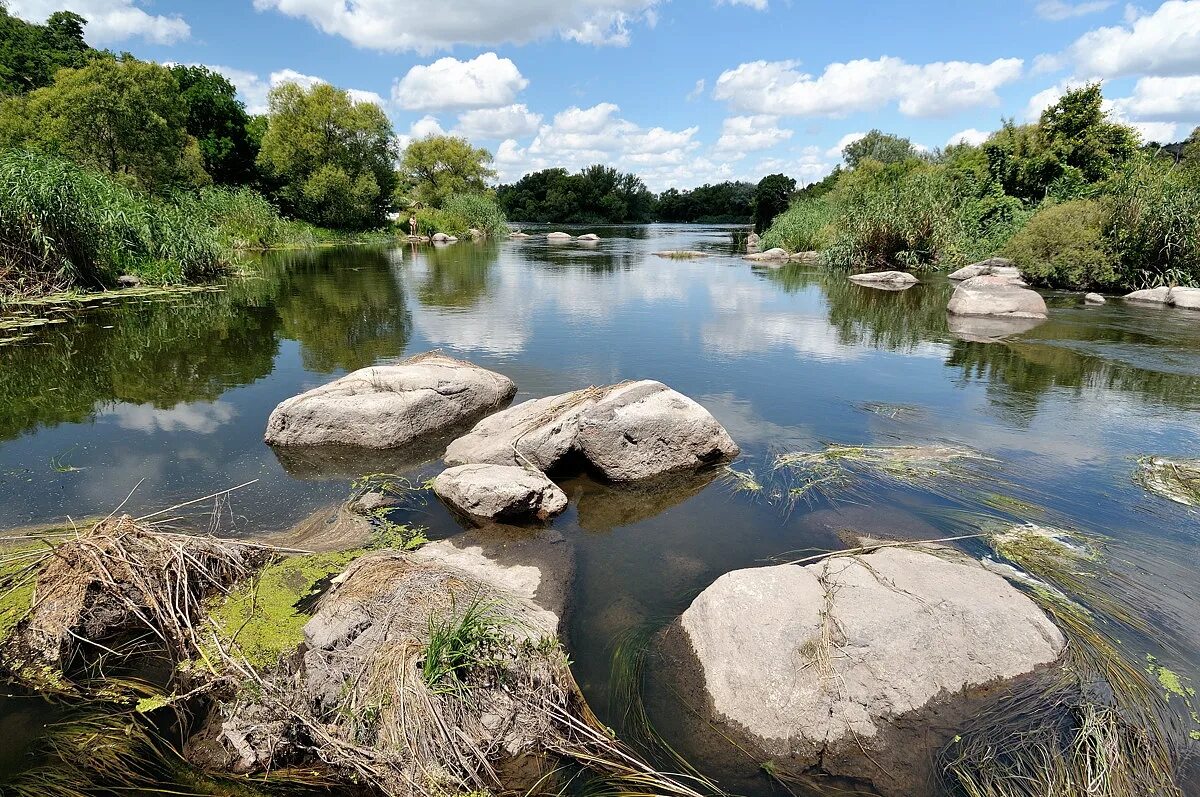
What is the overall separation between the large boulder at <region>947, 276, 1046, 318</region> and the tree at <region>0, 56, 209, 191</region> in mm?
32970

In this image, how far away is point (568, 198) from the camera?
105 meters

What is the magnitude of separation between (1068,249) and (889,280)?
5.81 meters

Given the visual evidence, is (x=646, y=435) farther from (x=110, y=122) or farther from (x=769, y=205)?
(x=769, y=205)

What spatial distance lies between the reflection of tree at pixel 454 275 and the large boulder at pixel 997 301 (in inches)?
589

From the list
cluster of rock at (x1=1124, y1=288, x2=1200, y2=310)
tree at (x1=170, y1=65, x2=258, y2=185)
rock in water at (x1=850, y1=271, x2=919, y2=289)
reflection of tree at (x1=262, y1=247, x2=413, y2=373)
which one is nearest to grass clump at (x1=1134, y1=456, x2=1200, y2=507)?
reflection of tree at (x1=262, y1=247, x2=413, y2=373)

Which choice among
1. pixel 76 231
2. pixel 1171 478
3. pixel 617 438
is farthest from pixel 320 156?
pixel 1171 478

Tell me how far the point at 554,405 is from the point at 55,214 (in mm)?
15148

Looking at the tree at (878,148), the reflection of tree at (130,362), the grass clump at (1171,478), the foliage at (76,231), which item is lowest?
the grass clump at (1171,478)

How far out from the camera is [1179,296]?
19.3 meters

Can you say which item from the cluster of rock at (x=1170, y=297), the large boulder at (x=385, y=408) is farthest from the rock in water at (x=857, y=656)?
the cluster of rock at (x=1170, y=297)

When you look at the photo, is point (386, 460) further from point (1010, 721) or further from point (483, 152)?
point (483, 152)

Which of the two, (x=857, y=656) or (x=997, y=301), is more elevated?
(x=997, y=301)

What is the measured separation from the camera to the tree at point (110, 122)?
27.4 meters

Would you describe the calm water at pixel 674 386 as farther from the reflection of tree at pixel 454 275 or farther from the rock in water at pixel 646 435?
the reflection of tree at pixel 454 275
